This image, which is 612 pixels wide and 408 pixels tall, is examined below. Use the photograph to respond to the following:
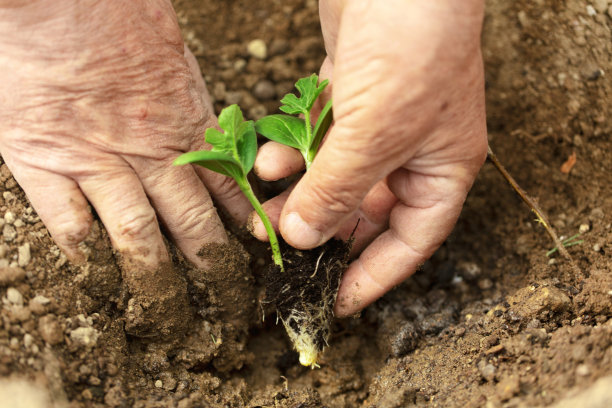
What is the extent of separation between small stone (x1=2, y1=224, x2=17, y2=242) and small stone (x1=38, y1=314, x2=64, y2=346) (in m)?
0.30

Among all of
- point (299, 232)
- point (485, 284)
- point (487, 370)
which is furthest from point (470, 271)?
point (299, 232)

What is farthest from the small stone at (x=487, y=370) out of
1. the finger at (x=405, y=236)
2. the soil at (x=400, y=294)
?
the finger at (x=405, y=236)

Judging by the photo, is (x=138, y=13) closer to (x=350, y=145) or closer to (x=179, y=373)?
(x=350, y=145)

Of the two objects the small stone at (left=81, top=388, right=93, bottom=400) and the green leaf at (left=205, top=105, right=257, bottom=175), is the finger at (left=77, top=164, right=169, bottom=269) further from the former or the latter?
the small stone at (left=81, top=388, right=93, bottom=400)

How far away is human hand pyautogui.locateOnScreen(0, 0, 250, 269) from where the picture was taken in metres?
1.76

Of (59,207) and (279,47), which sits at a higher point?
(59,207)

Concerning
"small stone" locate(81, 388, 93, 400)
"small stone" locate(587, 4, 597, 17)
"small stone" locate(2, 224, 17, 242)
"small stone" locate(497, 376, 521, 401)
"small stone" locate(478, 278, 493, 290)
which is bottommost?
"small stone" locate(478, 278, 493, 290)

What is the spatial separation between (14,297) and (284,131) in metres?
1.01

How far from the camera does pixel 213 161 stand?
1.77 meters

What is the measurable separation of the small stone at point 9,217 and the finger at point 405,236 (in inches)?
46.7

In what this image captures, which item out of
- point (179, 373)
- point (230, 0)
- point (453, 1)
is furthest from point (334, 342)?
point (230, 0)

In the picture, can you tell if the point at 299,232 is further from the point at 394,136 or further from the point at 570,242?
the point at 570,242

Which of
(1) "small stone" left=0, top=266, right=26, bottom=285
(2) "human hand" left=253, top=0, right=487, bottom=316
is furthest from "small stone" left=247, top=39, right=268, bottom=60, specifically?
(1) "small stone" left=0, top=266, right=26, bottom=285

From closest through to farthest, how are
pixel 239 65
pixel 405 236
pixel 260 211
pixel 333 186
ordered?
pixel 333 186 < pixel 260 211 < pixel 405 236 < pixel 239 65
